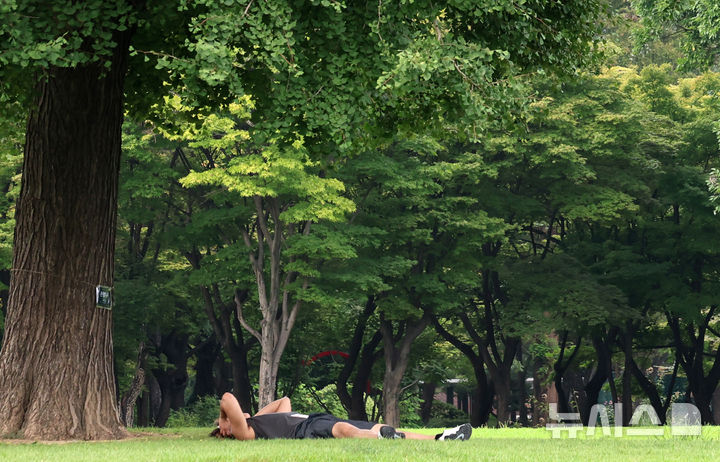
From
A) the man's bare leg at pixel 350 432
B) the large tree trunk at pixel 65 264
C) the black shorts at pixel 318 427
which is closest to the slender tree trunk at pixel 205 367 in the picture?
the large tree trunk at pixel 65 264

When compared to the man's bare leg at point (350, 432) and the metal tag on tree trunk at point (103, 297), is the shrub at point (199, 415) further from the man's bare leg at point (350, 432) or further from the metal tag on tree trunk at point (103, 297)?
the man's bare leg at point (350, 432)

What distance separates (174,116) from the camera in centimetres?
1495

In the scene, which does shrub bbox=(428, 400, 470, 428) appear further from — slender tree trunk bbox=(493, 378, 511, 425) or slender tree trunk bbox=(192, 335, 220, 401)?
slender tree trunk bbox=(493, 378, 511, 425)

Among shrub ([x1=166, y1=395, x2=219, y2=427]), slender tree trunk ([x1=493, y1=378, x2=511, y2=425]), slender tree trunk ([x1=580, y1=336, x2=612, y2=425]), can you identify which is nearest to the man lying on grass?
slender tree trunk ([x1=493, y1=378, x2=511, y2=425])

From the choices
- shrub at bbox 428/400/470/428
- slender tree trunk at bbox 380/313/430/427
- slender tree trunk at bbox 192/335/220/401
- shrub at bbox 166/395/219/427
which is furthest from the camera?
shrub at bbox 428/400/470/428

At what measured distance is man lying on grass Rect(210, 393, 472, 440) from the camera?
10.8 m

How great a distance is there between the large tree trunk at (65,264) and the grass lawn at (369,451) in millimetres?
864

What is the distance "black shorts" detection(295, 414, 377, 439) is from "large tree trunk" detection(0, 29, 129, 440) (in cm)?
243

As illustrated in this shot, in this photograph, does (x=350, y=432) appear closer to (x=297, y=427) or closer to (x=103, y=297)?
(x=297, y=427)

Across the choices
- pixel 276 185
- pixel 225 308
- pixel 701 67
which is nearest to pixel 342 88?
pixel 276 185

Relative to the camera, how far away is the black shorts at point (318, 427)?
428 inches

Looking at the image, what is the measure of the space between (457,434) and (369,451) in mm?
A: 2725

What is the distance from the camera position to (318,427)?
1093cm

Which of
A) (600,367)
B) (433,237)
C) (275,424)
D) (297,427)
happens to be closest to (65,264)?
(275,424)
